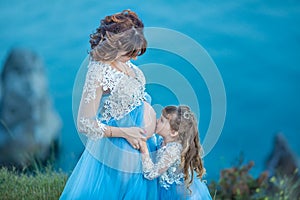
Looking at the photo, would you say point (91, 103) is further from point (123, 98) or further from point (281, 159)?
point (281, 159)

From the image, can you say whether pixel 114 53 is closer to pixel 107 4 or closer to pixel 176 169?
pixel 176 169

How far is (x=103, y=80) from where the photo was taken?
2787mm

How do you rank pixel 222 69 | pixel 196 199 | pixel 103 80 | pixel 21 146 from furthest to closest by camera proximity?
pixel 21 146, pixel 222 69, pixel 196 199, pixel 103 80

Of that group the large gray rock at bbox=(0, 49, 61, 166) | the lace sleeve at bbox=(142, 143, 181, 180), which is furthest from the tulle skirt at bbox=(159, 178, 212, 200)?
the large gray rock at bbox=(0, 49, 61, 166)

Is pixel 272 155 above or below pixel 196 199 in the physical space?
above

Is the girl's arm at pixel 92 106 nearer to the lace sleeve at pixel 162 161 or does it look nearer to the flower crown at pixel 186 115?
the lace sleeve at pixel 162 161

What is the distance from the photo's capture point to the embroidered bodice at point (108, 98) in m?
2.78

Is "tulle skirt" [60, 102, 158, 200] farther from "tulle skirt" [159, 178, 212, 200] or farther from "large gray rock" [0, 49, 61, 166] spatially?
"large gray rock" [0, 49, 61, 166]

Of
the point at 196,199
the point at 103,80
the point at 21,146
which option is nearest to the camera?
the point at 103,80

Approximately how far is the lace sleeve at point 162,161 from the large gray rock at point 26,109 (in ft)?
10.7

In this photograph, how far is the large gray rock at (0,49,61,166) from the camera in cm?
609

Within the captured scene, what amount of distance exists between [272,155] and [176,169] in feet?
10.4

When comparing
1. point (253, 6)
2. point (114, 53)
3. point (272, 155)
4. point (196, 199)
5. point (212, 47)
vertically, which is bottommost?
point (196, 199)

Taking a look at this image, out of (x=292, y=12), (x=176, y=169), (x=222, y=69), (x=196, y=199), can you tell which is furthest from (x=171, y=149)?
(x=292, y=12)
